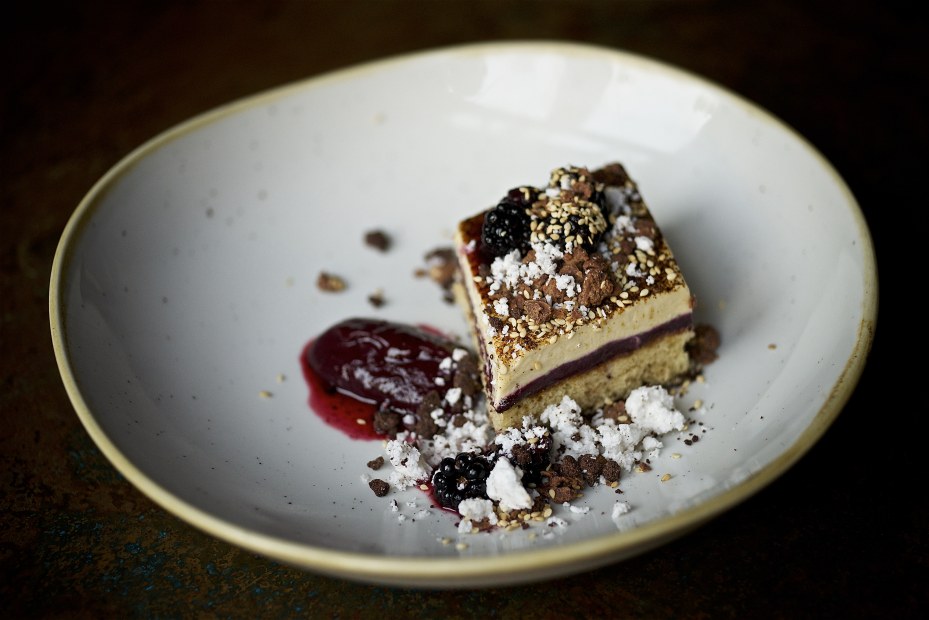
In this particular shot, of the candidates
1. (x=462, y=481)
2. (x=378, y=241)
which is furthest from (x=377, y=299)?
(x=462, y=481)

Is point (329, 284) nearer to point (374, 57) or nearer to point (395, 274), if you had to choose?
point (395, 274)

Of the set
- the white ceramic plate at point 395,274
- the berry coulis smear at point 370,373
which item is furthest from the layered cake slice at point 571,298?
the white ceramic plate at point 395,274

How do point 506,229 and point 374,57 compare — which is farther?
point 374,57

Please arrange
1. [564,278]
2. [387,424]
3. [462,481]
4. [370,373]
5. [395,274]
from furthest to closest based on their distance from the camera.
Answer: [395,274]
[370,373]
[387,424]
[564,278]
[462,481]

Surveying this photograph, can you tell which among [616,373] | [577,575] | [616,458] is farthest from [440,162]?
[577,575]

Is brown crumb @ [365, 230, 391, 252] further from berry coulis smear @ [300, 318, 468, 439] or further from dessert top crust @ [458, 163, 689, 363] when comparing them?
dessert top crust @ [458, 163, 689, 363]

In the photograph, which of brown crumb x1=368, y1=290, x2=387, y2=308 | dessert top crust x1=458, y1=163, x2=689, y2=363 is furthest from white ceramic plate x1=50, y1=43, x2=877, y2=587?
dessert top crust x1=458, y1=163, x2=689, y2=363

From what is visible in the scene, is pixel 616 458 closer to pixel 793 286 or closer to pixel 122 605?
pixel 793 286
